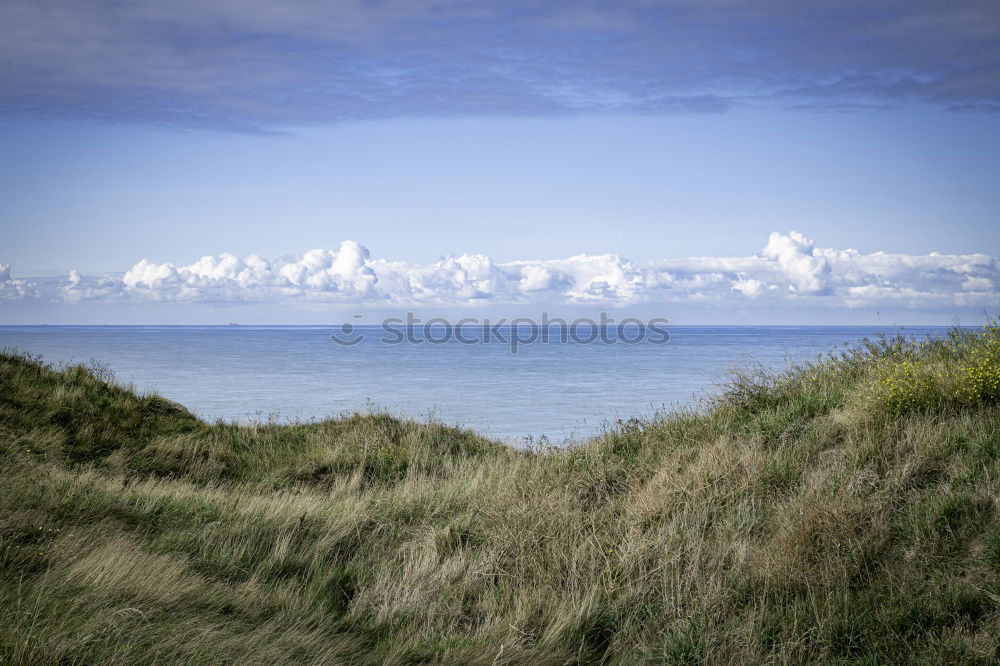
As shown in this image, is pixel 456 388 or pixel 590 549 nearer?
pixel 590 549

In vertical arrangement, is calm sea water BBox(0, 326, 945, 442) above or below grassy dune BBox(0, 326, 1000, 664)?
below

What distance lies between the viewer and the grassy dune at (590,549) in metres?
5.48

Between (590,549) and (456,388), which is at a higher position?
(590,549)

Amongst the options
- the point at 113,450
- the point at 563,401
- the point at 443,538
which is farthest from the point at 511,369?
the point at 443,538

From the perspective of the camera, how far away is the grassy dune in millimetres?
5477

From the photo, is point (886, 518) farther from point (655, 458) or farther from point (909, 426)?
point (655, 458)

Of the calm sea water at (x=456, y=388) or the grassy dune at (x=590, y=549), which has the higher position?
the grassy dune at (x=590, y=549)

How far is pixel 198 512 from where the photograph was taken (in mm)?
8828

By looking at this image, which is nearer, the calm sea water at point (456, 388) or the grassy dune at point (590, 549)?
the grassy dune at point (590, 549)

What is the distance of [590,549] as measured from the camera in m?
7.28

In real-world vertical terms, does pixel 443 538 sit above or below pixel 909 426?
below

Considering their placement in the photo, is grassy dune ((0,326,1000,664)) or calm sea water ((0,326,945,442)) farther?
calm sea water ((0,326,945,442))

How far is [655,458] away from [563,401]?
28.0 meters

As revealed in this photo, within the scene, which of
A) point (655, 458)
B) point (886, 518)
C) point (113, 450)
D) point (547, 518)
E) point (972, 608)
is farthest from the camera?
point (113, 450)
